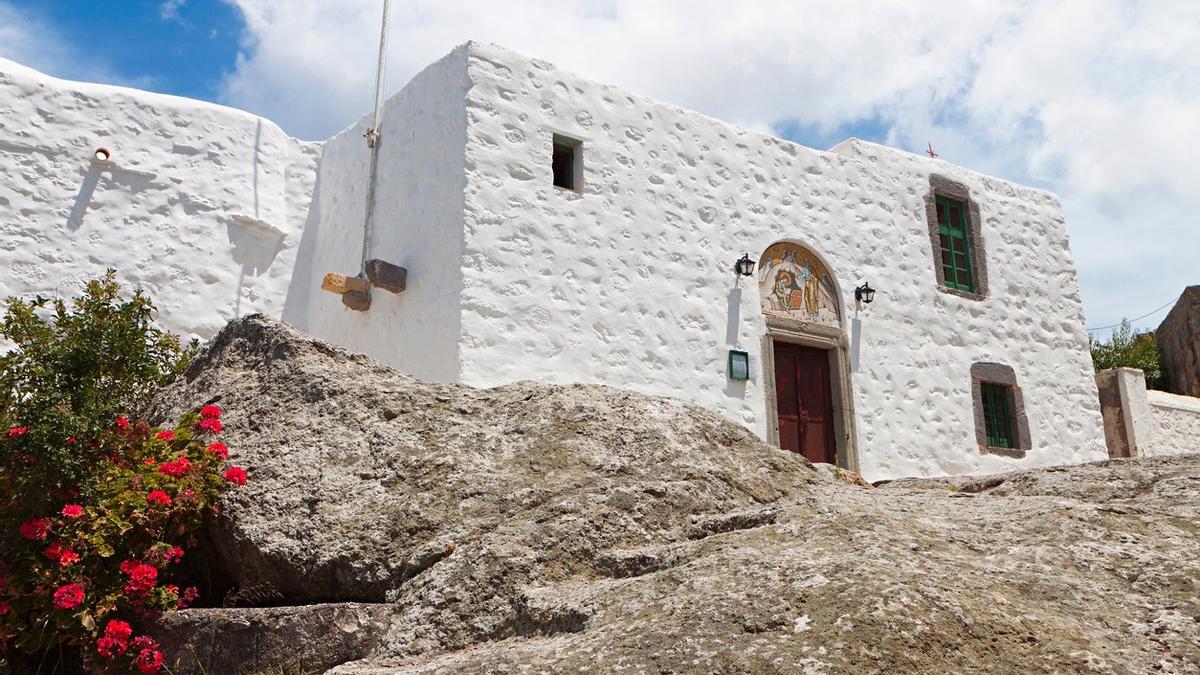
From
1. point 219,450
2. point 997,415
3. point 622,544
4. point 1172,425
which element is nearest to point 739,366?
point 997,415

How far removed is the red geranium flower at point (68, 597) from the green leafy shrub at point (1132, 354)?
16295 mm

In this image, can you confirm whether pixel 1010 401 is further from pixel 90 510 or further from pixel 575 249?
pixel 90 510

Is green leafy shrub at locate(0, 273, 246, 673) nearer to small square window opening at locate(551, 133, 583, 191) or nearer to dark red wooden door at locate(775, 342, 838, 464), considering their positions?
small square window opening at locate(551, 133, 583, 191)

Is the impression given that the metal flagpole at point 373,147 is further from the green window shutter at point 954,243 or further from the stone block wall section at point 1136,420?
the stone block wall section at point 1136,420

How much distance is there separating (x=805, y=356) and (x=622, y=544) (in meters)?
7.37

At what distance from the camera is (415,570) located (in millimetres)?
3617

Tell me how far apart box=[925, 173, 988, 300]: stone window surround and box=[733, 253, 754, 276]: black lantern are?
2790 mm

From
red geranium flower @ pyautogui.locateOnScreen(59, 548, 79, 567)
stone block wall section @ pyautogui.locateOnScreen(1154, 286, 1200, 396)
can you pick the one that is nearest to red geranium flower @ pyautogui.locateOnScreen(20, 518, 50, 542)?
red geranium flower @ pyautogui.locateOnScreen(59, 548, 79, 567)

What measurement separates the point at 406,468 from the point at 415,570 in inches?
21.0

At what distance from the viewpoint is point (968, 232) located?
→ 1239 cm

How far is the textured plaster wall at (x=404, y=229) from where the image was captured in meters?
8.98

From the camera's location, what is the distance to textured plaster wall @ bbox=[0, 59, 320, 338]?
9.73 meters

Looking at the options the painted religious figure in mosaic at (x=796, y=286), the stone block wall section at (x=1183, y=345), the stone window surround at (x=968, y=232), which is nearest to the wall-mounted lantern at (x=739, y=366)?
the painted religious figure in mosaic at (x=796, y=286)

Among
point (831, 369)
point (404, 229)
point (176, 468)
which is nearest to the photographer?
point (176, 468)
